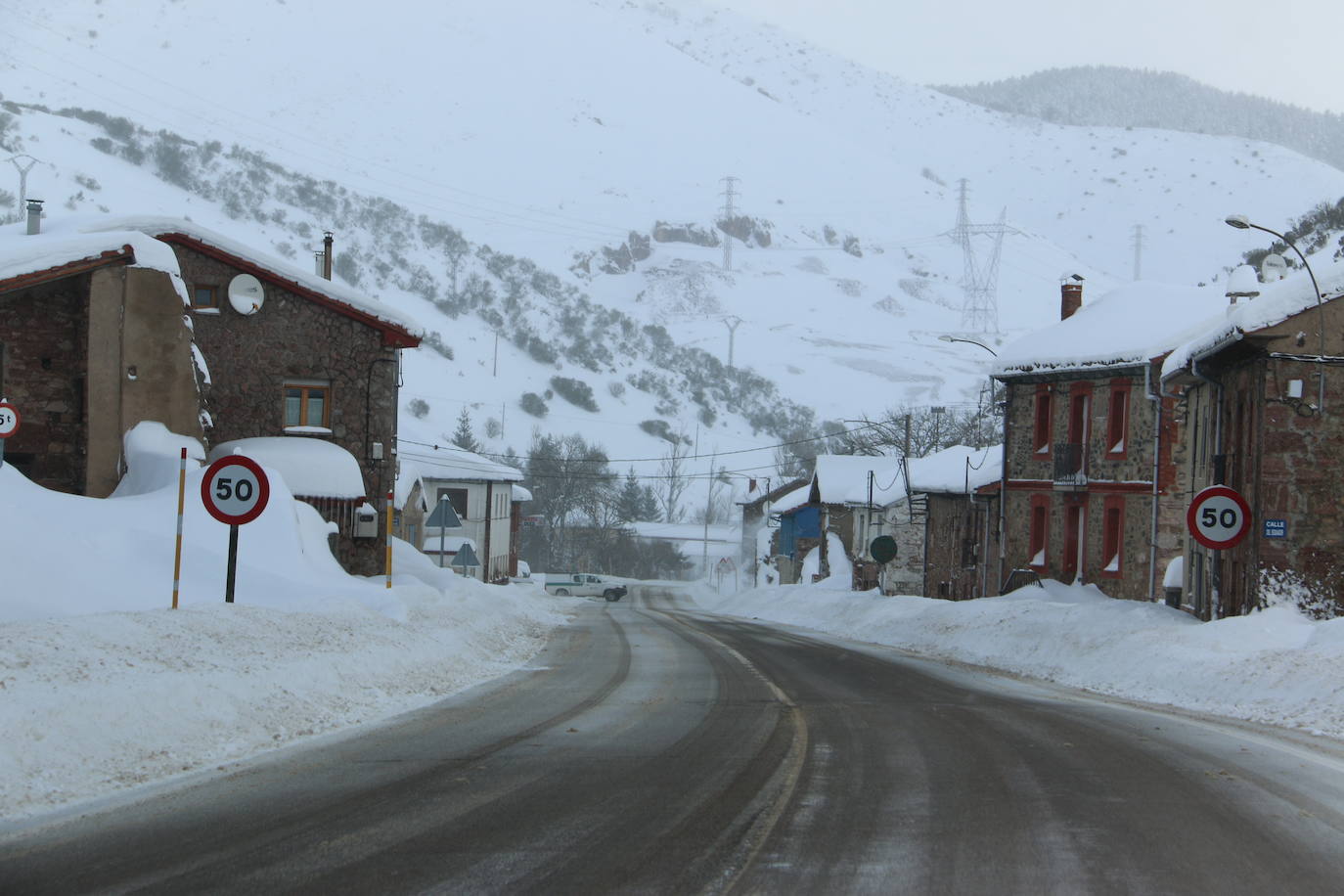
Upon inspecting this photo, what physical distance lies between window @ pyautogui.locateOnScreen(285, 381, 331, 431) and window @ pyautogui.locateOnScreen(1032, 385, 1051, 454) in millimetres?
21123

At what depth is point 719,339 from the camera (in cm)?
18162

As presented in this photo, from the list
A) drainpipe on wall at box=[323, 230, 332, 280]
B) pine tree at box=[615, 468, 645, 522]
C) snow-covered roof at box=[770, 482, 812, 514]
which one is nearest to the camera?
drainpipe on wall at box=[323, 230, 332, 280]

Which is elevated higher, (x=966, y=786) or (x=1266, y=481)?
(x=1266, y=481)

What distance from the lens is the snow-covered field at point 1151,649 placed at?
58.7ft

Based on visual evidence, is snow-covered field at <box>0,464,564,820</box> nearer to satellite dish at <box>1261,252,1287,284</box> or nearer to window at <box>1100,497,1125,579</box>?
satellite dish at <box>1261,252,1287,284</box>

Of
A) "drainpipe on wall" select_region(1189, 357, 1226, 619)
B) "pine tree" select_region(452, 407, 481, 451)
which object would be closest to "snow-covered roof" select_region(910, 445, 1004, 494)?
A: "drainpipe on wall" select_region(1189, 357, 1226, 619)

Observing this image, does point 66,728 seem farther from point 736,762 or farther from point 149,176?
point 149,176

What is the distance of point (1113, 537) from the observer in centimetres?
3909

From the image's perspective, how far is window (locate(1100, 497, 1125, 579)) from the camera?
38750 mm

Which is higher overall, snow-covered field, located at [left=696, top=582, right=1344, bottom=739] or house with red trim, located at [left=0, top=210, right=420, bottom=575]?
house with red trim, located at [left=0, top=210, right=420, bottom=575]

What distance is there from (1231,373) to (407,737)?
1946cm

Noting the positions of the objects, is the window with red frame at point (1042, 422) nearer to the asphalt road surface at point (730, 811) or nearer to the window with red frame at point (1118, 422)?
the window with red frame at point (1118, 422)

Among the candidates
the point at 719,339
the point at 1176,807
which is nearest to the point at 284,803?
the point at 1176,807

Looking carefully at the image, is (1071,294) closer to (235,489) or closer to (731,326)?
(235,489)
